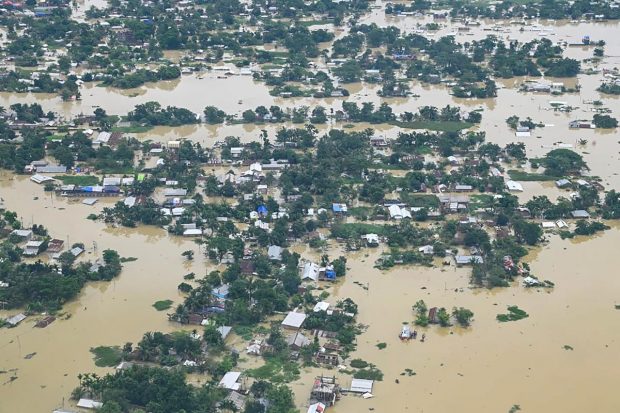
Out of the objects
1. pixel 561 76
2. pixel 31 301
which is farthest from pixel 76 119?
pixel 561 76

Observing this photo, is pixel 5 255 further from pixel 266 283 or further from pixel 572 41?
pixel 572 41

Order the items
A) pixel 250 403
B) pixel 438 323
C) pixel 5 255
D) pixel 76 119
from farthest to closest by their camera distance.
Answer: pixel 76 119 → pixel 5 255 → pixel 438 323 → pixel 250 403

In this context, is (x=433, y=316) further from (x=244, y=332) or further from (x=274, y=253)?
(x=274, y=253)

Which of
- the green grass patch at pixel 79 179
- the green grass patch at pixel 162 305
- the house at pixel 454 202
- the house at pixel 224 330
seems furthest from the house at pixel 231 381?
the green grass patch at pixel 79 179

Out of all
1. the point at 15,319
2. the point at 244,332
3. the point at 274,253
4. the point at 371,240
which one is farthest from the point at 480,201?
the point at 15,319

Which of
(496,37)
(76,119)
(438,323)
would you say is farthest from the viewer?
(496,37)

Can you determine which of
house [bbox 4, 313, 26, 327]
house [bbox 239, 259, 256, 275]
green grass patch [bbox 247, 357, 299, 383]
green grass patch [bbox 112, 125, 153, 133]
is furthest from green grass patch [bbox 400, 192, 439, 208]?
house [bbox 4, 313, 26, 327]
